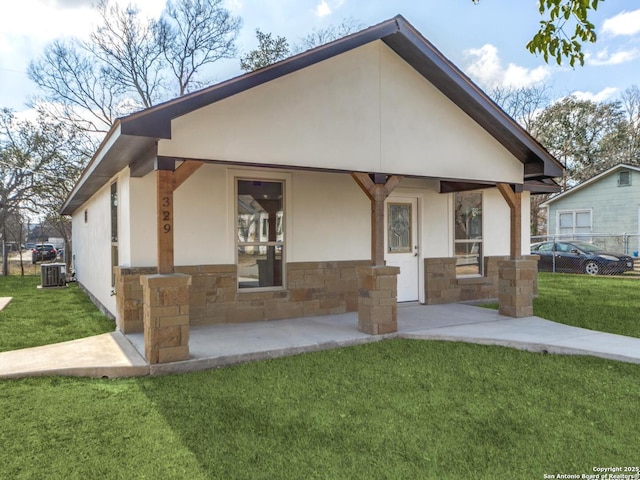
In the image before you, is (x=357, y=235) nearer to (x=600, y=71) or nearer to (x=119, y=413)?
(x=119, y=413)

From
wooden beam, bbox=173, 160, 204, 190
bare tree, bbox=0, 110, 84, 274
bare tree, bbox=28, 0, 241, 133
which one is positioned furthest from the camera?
bare tree, bbox=28, 0, 241, 133

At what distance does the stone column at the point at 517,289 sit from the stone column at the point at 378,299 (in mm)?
2293

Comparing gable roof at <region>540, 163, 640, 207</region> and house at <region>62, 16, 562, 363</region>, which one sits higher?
gable roof at <region>540, 163, 640, 207</region>

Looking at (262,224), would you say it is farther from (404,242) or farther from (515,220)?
(515,220)

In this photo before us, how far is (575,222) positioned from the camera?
1881 centimetres

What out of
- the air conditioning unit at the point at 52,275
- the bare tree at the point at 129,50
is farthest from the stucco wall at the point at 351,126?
the bare tree at the point at 129,50

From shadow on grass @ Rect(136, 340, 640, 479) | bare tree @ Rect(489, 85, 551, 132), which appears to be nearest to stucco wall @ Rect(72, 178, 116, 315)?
shadow on grass @ Rect(136, 340, 640, 479)

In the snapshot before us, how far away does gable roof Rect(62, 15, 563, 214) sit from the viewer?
438 centimetres

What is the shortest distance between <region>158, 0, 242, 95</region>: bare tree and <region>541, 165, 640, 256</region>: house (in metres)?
17.1

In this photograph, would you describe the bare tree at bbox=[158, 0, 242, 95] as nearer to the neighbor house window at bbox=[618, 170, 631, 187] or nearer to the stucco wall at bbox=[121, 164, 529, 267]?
the stucco wall at bbox=[121, 164, 529, 267]

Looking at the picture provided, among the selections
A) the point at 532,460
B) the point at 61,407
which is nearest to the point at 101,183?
the point at 61,407

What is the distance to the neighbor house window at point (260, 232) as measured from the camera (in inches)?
258

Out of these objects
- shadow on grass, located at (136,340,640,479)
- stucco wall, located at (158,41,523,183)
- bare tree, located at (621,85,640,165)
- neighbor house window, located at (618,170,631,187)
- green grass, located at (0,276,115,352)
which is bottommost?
shadow on grass, located at (136,340,640,479)

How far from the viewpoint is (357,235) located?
24.5 feet
